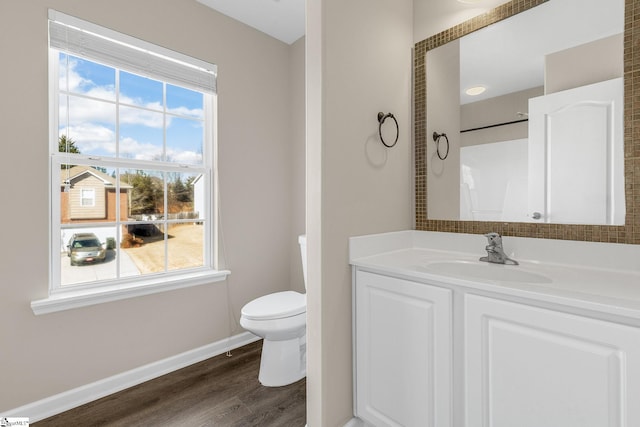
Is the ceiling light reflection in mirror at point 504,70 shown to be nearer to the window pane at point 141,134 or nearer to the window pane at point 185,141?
the window pane at point 185,141

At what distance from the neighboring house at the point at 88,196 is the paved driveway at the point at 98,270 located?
23cm

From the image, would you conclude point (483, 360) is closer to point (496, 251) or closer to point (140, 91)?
point (496, 251)

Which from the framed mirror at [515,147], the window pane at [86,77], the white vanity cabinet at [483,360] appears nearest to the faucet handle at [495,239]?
the framed mirror at [515,147]

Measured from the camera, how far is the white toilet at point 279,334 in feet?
5.81

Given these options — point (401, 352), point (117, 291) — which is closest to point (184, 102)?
point (117, 291)

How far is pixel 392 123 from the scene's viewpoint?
1593mm

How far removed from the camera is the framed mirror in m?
1.13

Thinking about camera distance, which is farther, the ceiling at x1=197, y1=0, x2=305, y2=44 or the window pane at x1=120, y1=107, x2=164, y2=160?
the ceiling at x1=197, y1=0, x2=305, y2=44

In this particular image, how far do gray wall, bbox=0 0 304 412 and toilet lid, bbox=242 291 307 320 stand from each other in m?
0.52

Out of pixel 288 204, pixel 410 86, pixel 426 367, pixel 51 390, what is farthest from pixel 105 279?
pixel 410 86

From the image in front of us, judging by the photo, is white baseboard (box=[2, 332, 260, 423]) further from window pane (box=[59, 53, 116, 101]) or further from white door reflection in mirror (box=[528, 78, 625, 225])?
white door reflection in mirror (box=[528, 78, 625, 225])

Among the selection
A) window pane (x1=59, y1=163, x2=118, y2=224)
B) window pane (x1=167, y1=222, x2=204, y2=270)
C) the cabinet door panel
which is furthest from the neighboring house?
the cabinet door panel

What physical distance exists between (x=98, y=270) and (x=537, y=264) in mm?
2402

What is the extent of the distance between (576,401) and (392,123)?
1.31 metres
